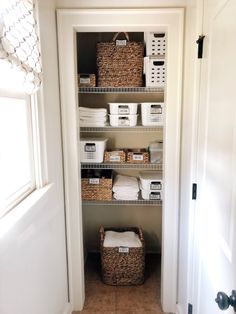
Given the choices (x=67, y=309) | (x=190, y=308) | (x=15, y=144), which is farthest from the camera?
(x=67, y=309)

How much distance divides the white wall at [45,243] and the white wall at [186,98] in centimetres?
37

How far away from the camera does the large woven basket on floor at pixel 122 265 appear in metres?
2.38

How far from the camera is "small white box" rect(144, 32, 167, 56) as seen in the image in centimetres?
209

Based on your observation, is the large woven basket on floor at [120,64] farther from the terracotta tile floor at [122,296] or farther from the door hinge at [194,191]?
the terracotta tile floor at [122,296]

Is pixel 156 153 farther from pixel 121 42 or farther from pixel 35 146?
pixel 35 146

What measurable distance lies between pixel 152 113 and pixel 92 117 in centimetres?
48

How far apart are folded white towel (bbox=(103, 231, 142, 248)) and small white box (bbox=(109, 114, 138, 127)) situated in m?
1.01

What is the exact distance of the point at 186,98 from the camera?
178cm

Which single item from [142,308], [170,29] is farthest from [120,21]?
[142,308]

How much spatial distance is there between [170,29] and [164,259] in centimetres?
160

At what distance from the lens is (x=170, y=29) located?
5.80 feet

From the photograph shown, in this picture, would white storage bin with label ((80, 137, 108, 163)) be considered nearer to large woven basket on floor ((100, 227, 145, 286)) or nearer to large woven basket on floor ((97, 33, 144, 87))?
large woven basket on floor ((97, 33, 144, 87))

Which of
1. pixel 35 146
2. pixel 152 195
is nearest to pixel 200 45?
pixel 35 146

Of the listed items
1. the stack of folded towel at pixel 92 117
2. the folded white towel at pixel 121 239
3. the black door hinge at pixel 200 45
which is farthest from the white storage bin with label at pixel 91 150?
the black door hinge at pixel 200 45
